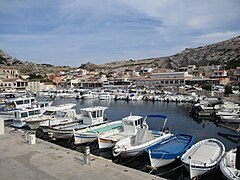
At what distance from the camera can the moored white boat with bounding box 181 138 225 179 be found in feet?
29.0

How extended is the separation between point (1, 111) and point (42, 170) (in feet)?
65.6

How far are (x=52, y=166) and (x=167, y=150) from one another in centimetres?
566

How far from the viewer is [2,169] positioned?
7629mm

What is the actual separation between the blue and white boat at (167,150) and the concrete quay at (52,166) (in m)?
2.68

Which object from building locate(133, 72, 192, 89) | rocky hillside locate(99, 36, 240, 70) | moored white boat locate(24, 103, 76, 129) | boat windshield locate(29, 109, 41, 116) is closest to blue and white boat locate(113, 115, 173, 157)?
moored white boat locate(24, 103, 76, 129)

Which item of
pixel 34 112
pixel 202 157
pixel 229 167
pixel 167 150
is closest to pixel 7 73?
pixel 34 112

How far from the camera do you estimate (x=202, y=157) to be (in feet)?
32.9

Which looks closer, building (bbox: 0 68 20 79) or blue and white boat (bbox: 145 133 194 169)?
blue and white boat (bbox: 145 133 194 169)

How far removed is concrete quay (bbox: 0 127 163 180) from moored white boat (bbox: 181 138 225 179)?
2539 millimetres

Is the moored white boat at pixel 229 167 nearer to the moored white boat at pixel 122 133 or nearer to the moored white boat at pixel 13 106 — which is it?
the moored white boat at pixel 122 133

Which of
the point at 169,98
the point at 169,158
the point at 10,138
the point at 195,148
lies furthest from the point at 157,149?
the point at 169,98

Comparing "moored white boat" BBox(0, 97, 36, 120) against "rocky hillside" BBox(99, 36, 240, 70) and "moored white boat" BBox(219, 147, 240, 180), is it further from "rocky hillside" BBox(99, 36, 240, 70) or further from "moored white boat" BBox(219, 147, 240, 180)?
"rocky hillside" BBox(99, 36, 240, 70)

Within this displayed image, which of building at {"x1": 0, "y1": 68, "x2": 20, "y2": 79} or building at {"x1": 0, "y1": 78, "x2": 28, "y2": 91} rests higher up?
building at {"x1": 0, "y1": 68, "x2": 20, "y2": 79}

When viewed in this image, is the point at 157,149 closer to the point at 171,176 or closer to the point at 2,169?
the point at 171,176
